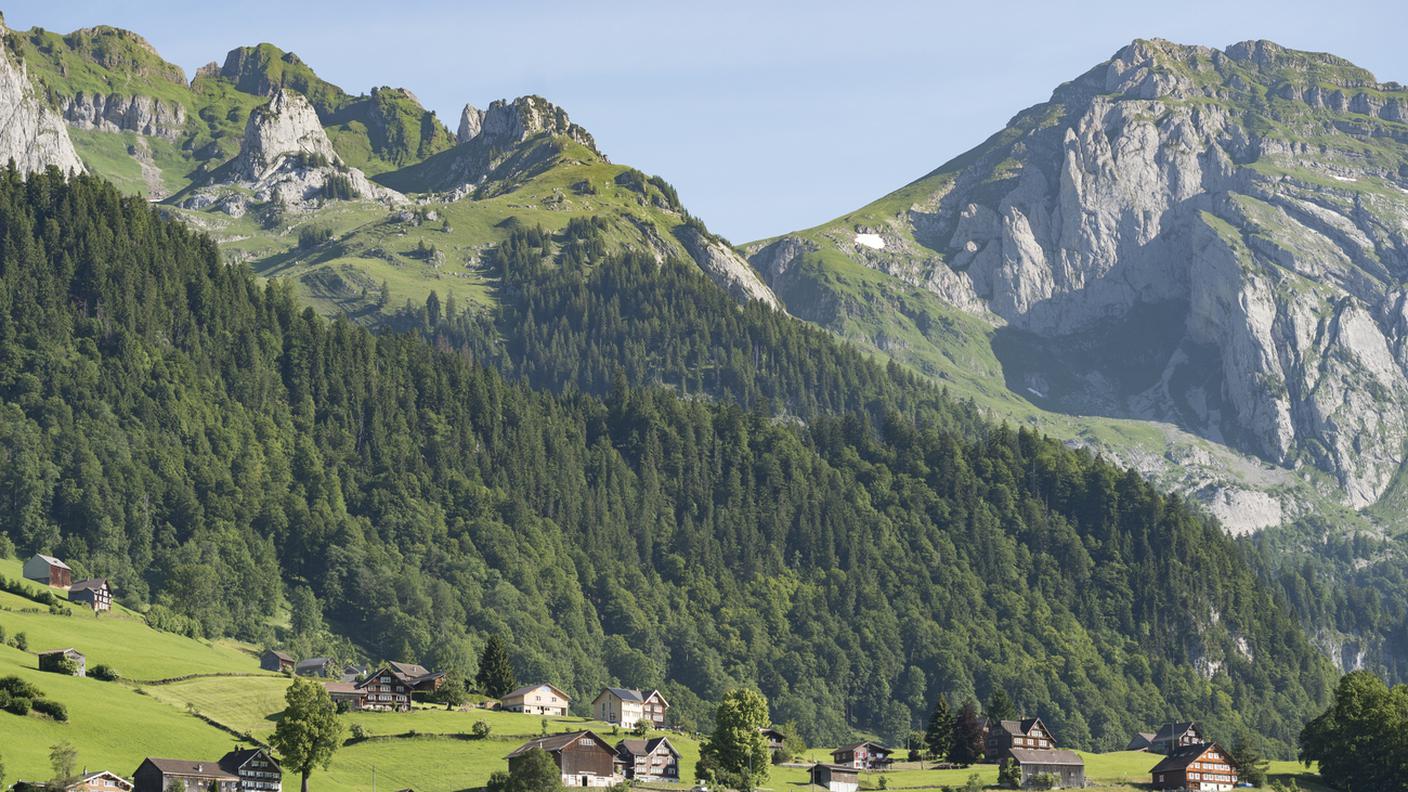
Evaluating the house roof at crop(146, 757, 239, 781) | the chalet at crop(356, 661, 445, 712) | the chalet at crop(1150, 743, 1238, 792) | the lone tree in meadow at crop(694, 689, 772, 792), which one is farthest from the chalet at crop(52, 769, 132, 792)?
the chalet at crop(1150, 743, 1238, 792)

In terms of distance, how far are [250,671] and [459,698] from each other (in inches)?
845

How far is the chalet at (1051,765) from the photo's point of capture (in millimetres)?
181125

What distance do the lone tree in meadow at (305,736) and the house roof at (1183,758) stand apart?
268 feet

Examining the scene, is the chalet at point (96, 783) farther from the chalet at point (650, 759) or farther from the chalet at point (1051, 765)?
the chalet at point (1051, 765)

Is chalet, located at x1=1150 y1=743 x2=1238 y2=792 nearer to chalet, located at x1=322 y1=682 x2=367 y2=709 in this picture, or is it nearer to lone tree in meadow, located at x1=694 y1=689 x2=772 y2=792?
lone tree in meadow, located at x1=694 y1=689 x2=772 y2=792

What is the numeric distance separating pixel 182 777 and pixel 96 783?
7.57m

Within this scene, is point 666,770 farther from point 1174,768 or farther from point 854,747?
point 1174,768

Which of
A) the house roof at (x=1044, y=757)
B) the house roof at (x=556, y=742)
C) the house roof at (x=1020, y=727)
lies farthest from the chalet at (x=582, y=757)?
the house roof at (x=1020, y=727)

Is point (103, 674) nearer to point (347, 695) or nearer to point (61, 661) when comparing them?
point (61, 661)

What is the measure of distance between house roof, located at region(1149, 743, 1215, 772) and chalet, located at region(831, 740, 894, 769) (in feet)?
85.7

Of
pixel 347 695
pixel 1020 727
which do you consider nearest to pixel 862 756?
pixel 1020 727

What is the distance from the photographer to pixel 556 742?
543ft

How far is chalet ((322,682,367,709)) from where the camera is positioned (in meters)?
181

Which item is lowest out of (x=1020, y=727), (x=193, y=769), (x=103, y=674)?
(x=193, y=769)
